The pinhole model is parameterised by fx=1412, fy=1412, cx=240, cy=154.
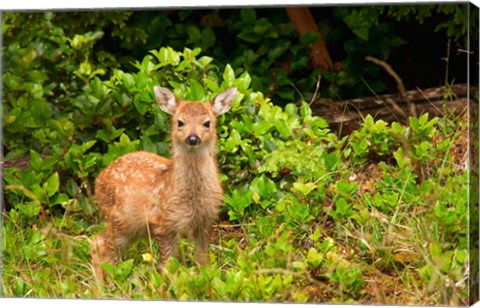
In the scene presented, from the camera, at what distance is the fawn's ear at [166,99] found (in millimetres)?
9008

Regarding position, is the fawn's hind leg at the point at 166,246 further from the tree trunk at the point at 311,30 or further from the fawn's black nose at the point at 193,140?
the tree trunk at the point at 311,30

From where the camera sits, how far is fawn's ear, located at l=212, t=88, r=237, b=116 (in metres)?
8.99

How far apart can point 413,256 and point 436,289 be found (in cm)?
38

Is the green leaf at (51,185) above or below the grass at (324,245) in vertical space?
above

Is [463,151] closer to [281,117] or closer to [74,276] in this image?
[281,117]

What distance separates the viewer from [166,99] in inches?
355

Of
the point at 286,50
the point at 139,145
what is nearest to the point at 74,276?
the point at 139,145

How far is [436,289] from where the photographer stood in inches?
315

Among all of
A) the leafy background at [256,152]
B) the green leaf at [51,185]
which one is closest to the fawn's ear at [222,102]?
the leafy background at [256,152]

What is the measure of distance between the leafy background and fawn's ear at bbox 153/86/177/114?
338 mm

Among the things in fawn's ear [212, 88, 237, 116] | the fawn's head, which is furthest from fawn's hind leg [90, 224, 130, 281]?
fawn's ear [212, 88, 237, 116]

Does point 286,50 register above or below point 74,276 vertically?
above

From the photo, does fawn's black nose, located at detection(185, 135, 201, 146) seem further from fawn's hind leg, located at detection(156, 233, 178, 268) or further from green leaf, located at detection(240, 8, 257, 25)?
green leaf, located at detection(240, 8, 257, 25)

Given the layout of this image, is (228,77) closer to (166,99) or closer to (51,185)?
(166,99)
